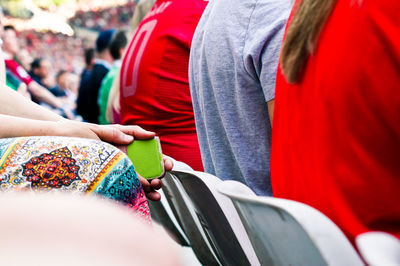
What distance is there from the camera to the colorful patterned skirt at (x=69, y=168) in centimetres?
92

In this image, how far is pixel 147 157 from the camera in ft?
4.09

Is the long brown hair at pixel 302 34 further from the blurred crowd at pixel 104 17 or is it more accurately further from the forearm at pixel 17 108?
the blurred crowd at pixel 104 17

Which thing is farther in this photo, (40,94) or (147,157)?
(40,94)

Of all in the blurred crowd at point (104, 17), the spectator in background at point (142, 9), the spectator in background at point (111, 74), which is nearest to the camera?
the spectator in background at point (142, 9)

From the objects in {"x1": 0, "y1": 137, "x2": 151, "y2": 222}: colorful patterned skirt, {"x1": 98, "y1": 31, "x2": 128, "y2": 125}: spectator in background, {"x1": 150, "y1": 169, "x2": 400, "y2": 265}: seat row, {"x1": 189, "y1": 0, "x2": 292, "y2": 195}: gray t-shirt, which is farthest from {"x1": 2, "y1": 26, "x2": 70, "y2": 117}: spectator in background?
{"x1": 0, "y1": 137, "x2": 151, "y2": 222}: colorful patterned skirt

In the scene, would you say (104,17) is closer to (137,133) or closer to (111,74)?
(111,74)

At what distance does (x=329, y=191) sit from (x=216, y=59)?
0.71 meters

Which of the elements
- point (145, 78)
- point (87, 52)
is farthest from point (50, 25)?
point (145, 78)

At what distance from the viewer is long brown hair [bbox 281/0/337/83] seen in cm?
88

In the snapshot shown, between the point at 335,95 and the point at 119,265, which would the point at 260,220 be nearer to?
the point at 335,95

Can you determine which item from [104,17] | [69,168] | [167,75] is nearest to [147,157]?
[69,168]

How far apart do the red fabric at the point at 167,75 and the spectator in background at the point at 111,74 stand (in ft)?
5.05

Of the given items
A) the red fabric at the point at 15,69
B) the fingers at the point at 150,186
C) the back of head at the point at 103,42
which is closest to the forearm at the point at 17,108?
the fingers at the point at 150,186

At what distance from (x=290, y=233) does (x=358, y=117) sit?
209 mm
